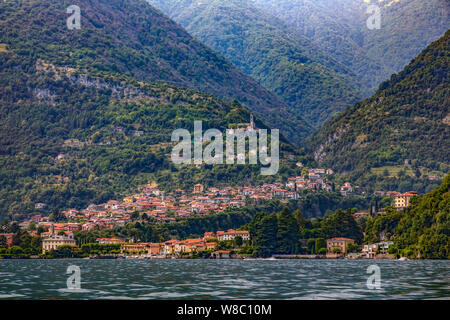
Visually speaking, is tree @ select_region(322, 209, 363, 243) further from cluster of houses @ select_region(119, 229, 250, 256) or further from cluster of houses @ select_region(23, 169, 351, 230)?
cluster of houses @ select_region(23, 169, 351, 230)

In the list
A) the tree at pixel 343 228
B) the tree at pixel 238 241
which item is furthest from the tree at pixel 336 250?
the tree at pixel 238 241

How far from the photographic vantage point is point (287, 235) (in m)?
143

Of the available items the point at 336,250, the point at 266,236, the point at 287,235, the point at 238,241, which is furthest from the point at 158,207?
the point at 336,250

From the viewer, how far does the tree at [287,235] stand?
5591 inches

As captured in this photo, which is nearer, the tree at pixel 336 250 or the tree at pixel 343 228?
the tree at pixel 336 250

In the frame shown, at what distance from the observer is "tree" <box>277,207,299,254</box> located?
5591 inches

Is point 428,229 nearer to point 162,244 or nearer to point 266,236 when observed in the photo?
point 266,236

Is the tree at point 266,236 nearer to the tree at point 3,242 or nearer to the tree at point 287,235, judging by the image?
the tree at point 287,235

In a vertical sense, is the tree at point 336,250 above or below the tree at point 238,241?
below

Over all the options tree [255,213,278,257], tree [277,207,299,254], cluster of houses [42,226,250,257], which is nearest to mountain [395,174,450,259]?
tree [277,207,299,254]

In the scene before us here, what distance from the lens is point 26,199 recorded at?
197750mm
